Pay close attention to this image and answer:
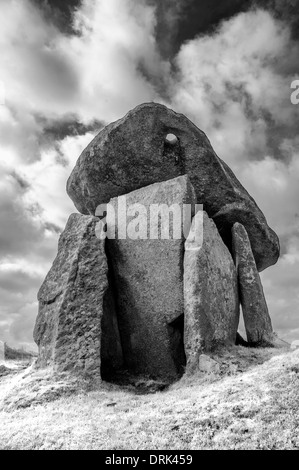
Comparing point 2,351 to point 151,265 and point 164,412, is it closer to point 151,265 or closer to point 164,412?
point 151,265

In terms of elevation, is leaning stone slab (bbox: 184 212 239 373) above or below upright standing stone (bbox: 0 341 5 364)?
above

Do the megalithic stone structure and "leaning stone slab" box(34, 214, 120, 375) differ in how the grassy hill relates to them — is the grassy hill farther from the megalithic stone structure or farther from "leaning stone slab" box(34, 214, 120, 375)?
the megalithic stone structure

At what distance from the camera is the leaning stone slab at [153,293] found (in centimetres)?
1362

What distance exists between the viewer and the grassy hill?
7.61 metres

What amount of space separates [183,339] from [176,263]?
2448 millimetres

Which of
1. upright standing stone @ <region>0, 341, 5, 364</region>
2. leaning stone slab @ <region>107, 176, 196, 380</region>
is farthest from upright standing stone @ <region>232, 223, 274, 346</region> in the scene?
upright standing stone @ <region>0, 341, 5, 364</region>

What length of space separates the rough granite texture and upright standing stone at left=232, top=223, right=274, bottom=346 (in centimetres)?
99

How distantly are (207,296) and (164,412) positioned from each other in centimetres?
485

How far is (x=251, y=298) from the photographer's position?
15.5 m

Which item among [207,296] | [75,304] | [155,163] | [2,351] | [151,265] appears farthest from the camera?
[2,351]

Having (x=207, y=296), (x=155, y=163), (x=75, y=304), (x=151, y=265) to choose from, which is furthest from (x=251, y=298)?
(x=75, y=304)

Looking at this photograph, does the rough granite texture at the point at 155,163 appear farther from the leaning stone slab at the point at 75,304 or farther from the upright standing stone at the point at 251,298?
the leaning stone slab at the point at 75,304

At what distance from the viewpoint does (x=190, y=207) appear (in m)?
15.0
